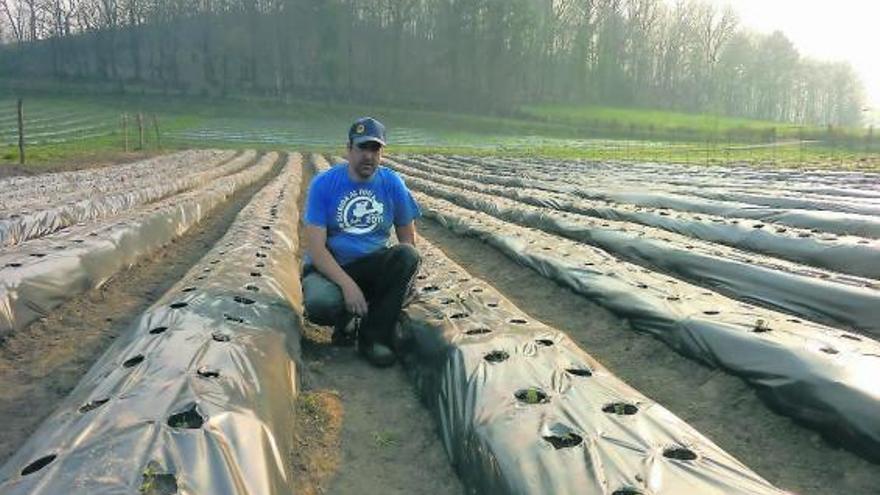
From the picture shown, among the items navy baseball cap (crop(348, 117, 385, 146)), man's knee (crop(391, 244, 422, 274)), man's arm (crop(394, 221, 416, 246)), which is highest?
navy baseball cap (crop(348, 117, 385, 146))

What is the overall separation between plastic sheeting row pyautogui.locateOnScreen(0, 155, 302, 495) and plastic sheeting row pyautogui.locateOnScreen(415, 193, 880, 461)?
8.33 feet

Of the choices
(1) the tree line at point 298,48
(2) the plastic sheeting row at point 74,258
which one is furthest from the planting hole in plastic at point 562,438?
(1) the tree line at point 298,48

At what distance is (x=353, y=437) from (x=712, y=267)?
3.96 metres

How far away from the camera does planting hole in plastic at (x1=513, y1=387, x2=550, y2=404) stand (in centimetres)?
297

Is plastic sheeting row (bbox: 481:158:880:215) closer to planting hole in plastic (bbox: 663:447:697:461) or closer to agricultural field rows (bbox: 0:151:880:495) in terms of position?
agricultural field rows (bbox: 0:151:880:495)

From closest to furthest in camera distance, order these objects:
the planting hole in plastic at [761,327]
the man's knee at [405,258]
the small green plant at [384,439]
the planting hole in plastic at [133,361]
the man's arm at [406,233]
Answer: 1. the planting hole in plastic at [133,361]
2. the small green plant at [384,439]
3. the planting hole in plastic at [761,327]
4. the man's knee at [405,258]
5. the man's arm at [406,233]

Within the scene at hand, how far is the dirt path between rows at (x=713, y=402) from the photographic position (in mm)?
3059

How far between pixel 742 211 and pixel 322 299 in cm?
718

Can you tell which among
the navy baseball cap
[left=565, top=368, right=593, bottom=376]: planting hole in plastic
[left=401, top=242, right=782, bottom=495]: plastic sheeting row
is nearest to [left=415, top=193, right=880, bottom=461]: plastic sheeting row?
[left=401, top=242, right=782, bottom=495]: plastic sheeting row

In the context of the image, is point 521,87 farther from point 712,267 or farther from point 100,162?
point 712,267

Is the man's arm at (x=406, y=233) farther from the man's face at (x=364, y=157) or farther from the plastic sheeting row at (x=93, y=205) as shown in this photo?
the plastic sheeting row at (x=93, y=205)

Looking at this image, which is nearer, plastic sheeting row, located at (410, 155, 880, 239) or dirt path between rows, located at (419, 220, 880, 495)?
dirt path between rows, located at (419, 220, 880, 495)

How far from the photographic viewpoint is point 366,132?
4.39m

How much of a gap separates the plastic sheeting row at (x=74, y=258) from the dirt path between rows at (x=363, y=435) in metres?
2.33
